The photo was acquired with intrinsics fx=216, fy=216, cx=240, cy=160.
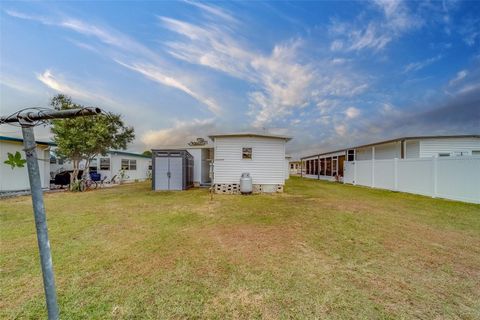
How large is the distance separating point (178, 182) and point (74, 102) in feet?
28.7

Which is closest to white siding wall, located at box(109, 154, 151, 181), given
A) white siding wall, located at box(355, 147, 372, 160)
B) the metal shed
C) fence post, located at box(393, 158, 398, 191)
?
the metal shed

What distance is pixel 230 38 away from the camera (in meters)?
10.3

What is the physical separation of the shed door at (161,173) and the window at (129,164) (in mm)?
8668

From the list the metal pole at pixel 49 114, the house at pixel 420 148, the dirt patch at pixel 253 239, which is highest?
the house at pixel 420 148

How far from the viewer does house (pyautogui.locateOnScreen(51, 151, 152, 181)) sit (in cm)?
1761

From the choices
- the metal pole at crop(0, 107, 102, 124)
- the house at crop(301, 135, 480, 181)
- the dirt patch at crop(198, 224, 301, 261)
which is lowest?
the dirt patch at crop(198, 224, 301, 261)

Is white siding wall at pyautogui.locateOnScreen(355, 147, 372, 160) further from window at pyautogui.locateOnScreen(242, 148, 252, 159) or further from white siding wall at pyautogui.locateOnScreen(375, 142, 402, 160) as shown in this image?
window at pyautogui.locateOnScreen(242, 148, 252, 159)

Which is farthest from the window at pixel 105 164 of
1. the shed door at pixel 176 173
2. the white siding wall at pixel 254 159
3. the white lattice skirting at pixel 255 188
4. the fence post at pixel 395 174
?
the fence post at pixel 395 174

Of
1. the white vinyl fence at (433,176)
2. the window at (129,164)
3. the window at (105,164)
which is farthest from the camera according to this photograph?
the window at (129,164)

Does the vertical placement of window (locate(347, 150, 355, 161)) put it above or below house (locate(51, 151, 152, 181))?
above

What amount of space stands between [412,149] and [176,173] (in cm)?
1620

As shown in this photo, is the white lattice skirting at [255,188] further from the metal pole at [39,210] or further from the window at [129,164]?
the window at [129,164]

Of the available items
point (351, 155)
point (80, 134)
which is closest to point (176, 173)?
point (80, 134)

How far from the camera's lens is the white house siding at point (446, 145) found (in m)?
14.3
